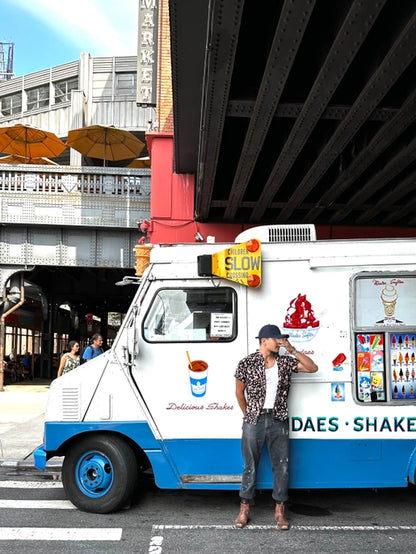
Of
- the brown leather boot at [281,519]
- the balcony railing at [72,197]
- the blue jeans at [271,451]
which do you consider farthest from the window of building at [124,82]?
the brown leather boot at [281,519]

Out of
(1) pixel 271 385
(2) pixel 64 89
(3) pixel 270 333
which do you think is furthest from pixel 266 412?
(2) pixel 64 89

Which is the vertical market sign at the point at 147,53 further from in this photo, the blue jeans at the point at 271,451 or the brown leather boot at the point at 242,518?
the brown leather boot at the point at 242,518

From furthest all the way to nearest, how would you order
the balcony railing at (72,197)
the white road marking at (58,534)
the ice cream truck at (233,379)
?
1. the balcony railing at (72,197)
2. the ice cream truck at (233,379)
3. the white road marking at (58,534)

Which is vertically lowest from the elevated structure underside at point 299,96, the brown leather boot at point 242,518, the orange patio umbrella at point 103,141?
the brown leather boot at point 242,518

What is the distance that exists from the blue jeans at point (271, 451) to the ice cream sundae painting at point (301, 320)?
885 millimetres

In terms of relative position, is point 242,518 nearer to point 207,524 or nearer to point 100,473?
point 207,524

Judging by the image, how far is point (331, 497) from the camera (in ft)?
20.5

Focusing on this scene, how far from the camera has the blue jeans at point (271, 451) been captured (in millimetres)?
5137

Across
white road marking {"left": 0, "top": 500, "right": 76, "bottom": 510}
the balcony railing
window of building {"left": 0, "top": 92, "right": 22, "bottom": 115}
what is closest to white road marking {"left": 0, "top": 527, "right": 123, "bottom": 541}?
white road marking {"left": 0, "top": 500, "right": 76, "bottom": 510}

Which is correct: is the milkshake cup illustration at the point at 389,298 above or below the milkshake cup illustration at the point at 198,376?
above

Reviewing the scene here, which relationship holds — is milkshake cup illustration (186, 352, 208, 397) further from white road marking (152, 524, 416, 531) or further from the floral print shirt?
white road marking (152, 524, 416, 531)

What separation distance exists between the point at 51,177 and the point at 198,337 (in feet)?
46.7

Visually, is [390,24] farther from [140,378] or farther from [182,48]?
[140,378]

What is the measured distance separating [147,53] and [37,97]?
3508cm
